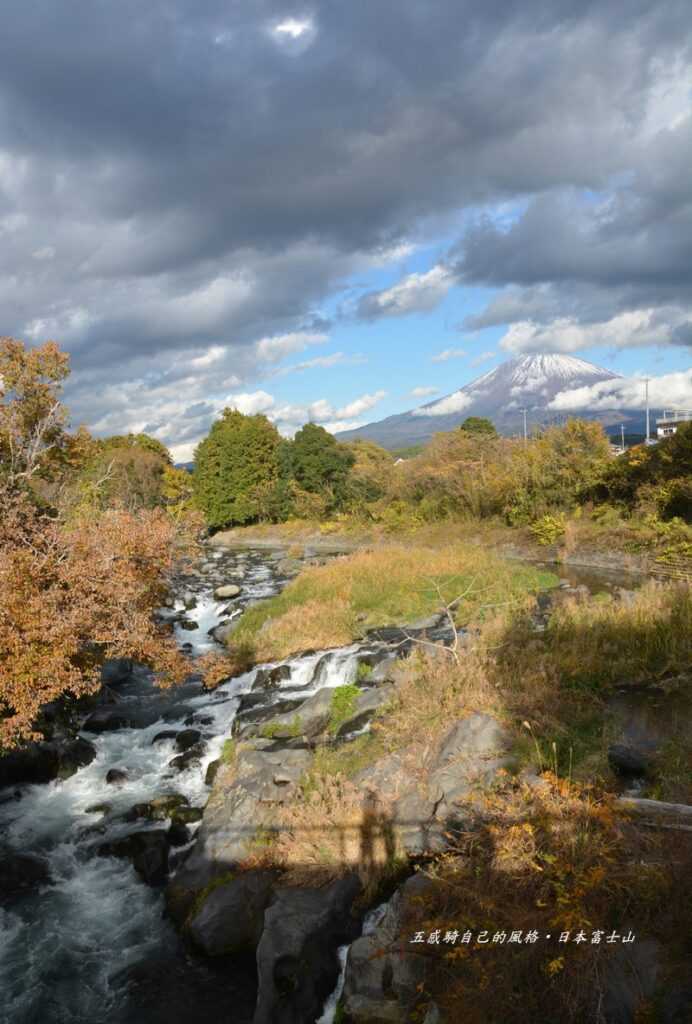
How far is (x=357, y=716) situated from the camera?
1120cm

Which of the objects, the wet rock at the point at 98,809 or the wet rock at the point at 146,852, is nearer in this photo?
the wet rock at the point at 146,852

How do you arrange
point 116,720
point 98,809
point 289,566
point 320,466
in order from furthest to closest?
point 320,466, point 289,566, point 116,720, point 98,809

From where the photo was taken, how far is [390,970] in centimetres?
575

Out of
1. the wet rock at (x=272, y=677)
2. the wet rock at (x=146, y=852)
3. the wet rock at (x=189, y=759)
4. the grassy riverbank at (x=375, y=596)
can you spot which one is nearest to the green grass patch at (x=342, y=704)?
the wet rock at (x=272, y=677)

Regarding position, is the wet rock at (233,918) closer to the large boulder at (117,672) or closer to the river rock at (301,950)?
the river rock at (301,950)

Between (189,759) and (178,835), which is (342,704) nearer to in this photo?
(189,759)

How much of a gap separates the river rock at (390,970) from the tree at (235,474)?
43.8 metres

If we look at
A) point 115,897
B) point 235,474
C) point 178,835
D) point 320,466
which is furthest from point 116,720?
point 235,474

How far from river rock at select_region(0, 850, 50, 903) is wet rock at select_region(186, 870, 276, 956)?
305 centimetres

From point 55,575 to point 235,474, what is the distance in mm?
39423

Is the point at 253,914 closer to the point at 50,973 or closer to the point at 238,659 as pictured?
the point at 50,973

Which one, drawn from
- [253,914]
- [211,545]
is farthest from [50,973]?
[211,545]

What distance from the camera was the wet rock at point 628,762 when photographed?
7598 mm

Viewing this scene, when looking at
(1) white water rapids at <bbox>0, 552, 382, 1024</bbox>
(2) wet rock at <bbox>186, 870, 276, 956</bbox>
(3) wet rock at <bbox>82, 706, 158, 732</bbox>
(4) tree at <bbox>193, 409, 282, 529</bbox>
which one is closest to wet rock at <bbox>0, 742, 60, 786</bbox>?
(1) white water rapids at <bbox>0, 552, 382, 1024</bbox>
